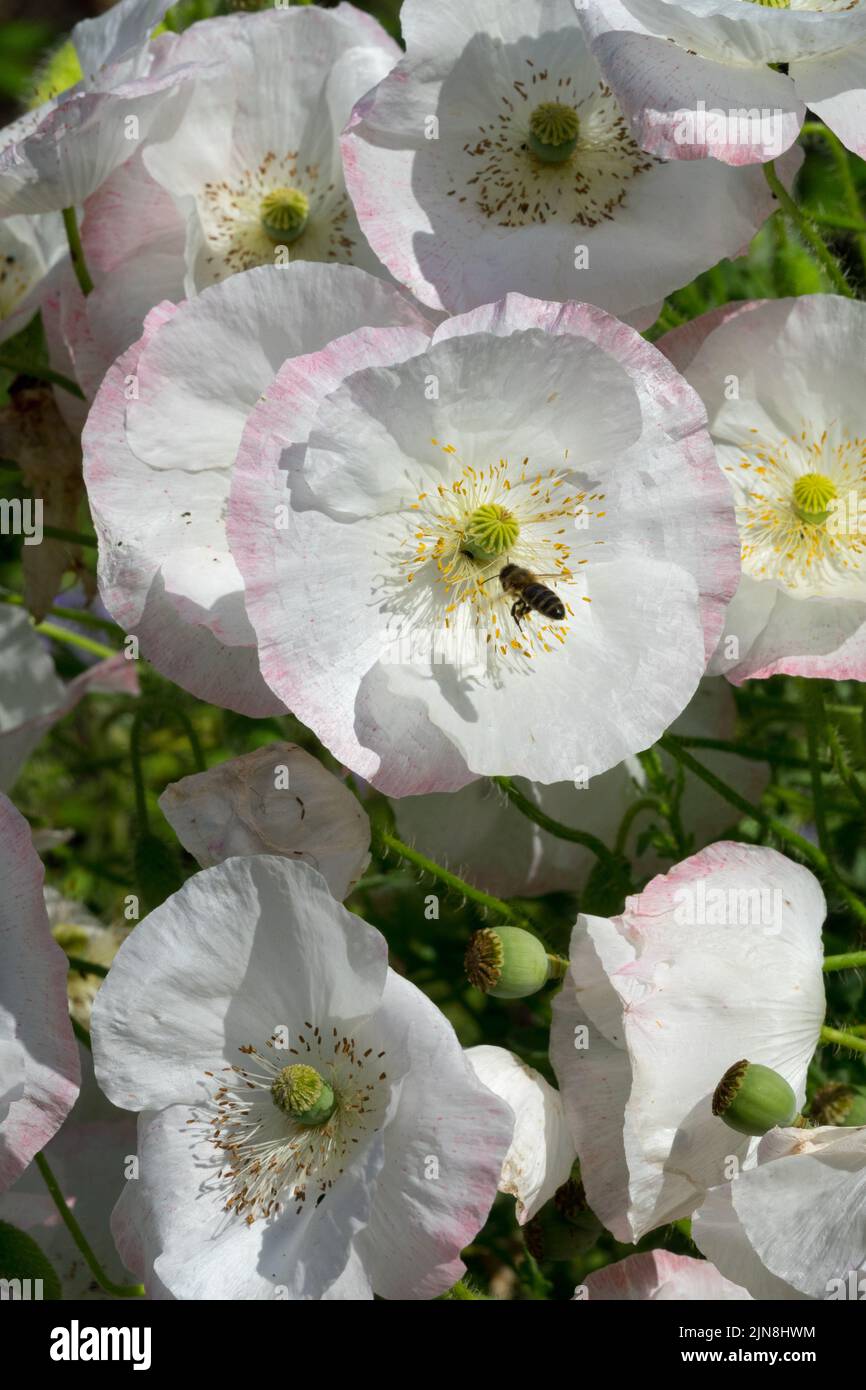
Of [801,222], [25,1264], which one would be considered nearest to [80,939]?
[25,1264]

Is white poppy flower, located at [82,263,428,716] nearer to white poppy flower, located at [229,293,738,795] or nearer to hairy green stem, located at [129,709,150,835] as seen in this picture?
white poppy flower, located at [229,293,738,795]

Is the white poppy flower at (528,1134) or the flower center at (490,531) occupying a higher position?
the flower center at (490,531)

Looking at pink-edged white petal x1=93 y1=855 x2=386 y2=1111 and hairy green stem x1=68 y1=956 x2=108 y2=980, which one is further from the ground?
pink-edged white petal x1=93 y1=855 x2=386 y2=1111

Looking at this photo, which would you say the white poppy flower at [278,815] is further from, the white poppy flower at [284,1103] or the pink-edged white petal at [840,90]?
the pink-edged white petal at [840,90]

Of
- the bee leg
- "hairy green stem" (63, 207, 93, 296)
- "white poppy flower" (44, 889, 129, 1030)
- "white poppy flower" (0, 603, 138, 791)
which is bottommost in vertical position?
"white poppy flower" (44, 889, 129, 1030)

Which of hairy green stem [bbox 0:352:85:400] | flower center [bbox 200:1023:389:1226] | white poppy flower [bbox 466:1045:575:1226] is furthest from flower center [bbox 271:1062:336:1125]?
hairy green stem [bbox 0:352:85:400]

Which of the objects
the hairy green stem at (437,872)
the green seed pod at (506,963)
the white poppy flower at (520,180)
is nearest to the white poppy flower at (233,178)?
the white poppy flower at (520,180)
